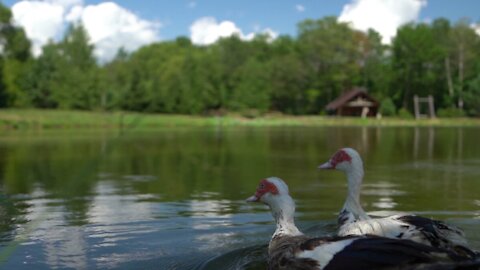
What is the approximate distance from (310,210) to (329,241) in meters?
5.77

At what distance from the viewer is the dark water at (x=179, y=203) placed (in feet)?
24.2

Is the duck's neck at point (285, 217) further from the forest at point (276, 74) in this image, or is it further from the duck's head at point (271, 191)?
the forest at point (276, 74)

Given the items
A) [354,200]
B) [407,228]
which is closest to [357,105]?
[354,200]

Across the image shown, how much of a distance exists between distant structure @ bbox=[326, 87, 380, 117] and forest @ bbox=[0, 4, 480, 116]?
7.52ft

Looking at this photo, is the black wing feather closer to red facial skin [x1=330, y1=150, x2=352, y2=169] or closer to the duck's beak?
the duck's beak

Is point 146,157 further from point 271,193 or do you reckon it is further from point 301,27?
point 301,27

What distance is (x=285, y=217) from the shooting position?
648 cm

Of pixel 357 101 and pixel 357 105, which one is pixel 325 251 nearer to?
pixel 357 105

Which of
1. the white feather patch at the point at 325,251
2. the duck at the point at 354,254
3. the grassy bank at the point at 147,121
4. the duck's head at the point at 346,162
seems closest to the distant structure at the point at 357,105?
the grassy bank at the point at 147,121

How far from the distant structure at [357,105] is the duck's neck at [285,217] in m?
78.3

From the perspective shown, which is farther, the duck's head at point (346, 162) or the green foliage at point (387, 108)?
the green foliage at point (387, 108)

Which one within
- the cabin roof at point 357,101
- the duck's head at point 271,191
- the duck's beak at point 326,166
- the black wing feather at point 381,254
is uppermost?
the cabin roof at point 357,101

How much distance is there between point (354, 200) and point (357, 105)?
7804 centimetres

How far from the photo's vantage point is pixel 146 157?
917 inches
